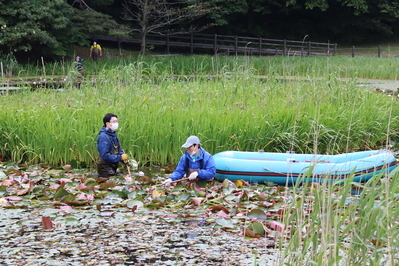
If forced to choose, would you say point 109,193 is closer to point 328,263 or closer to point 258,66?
point 328,263

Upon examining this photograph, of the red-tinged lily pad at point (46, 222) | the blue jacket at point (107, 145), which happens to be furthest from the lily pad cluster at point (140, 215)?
the blue jacket at point (107, 145)

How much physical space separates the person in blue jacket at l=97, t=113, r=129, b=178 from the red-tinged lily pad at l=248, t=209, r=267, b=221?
6.64ft

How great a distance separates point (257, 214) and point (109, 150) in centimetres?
234

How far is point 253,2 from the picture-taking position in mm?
36344

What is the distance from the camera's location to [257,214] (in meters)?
5.32

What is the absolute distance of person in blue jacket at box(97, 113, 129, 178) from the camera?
687cm

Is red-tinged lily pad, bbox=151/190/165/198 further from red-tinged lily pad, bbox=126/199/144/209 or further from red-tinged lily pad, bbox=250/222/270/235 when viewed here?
red-tinged lily pad, bbox=250/222/270/235

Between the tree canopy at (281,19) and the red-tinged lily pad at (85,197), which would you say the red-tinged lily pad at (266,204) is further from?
the tree canopy at (281,19)

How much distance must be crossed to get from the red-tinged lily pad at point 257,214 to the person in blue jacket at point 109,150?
202 cm

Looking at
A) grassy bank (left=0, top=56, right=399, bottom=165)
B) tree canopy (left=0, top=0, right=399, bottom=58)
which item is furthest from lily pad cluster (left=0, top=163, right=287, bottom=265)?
tree canopy (left=0, top=0, right=399, bottom=58)

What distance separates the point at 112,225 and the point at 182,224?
622mm

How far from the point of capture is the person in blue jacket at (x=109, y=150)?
6.87 m

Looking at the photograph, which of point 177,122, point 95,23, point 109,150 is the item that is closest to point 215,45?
point 95,23

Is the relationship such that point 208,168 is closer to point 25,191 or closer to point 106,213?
point 106,213
